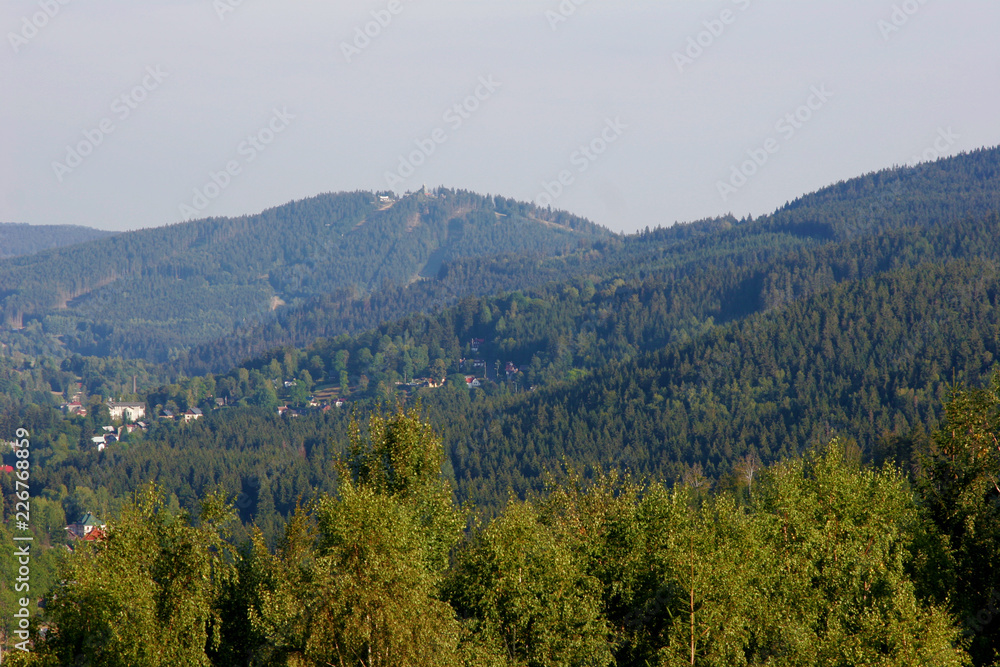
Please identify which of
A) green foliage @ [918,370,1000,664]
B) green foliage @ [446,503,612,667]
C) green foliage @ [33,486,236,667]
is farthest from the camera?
green foliage @ [918,370,1000,664]

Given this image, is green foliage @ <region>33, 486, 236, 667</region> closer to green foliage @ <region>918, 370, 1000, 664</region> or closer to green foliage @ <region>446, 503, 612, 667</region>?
green foliage @ <region>446, 503, 612, 667</region>

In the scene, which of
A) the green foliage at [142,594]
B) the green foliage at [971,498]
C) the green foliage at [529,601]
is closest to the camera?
the green foliage at [142,594]

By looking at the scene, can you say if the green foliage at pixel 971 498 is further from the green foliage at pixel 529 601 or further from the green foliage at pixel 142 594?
the green foliage at pixel 142 594

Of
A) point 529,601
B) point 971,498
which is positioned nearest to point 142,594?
point 529,601

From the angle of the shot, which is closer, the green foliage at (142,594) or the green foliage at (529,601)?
the green foliage at (142,594)

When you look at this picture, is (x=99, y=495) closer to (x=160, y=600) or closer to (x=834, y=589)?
(x=160, y=600)

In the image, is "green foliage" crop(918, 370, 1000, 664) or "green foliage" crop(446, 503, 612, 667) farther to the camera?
"green foliage" crop(918, 370, 1000, 664)

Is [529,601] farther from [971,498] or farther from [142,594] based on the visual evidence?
[971,498]

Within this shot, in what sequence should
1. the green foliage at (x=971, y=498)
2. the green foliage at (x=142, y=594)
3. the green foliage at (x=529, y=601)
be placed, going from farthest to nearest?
the green foliage at (x=971, y=498)
the green foliage at (x=529, y=601)
the green foliage at (x=142, y=594)

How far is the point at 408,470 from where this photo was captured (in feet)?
144

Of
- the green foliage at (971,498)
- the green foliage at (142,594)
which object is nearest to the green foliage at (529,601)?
the green foliage at (142,594)

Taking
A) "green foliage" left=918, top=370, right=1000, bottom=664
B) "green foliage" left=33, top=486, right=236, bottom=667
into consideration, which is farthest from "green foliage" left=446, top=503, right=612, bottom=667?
"green foliage" left=918, top=370, right=1000, bottom=664

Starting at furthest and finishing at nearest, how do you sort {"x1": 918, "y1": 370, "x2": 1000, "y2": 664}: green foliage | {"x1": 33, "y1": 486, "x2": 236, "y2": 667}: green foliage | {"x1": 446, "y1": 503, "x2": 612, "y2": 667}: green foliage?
{"x1": 918, "y1": 370, "x2": 1000, "y2": 664}: green foliage → {"x1": 446, "y1": 503, "x2": 612, "y2": 667}: green foliage → {"x1": 33, "y1": 486, "x2": 236, "y2": 667}: green foliage

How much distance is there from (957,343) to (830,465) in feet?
524
